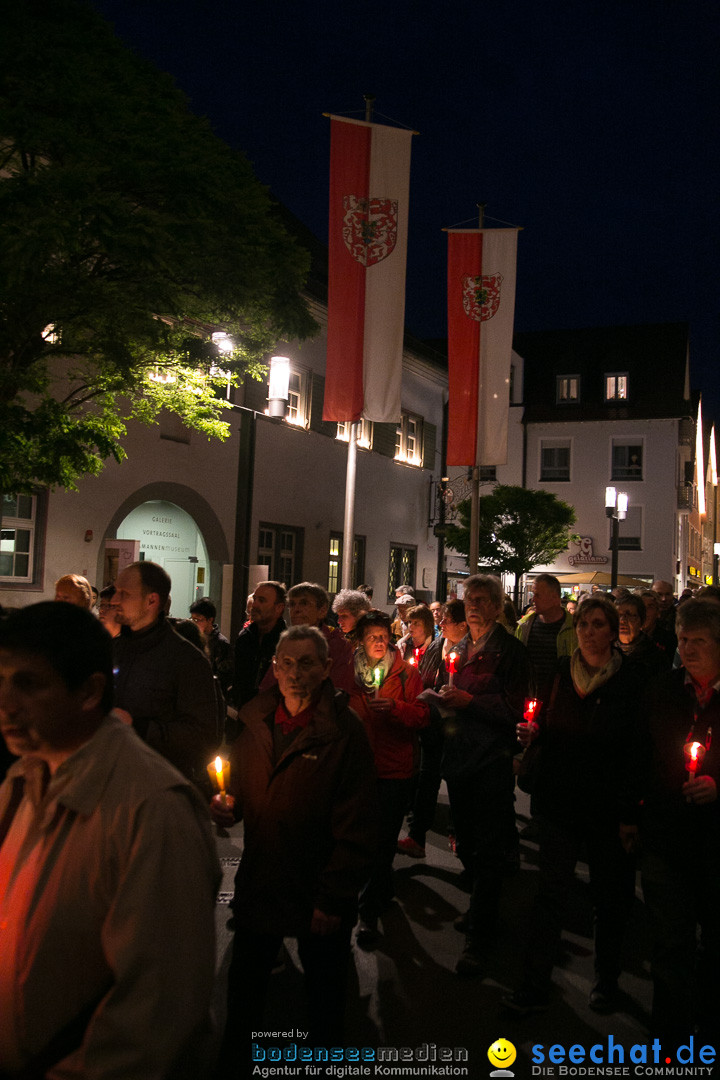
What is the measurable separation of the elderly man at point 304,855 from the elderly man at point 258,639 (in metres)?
4.25

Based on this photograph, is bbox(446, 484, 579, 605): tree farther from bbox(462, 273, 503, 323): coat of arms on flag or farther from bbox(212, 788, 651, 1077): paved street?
bbox(212, 788, 651, 1077): paved street

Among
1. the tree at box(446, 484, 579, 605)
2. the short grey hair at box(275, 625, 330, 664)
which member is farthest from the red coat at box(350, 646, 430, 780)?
the tree at box(446, 484, 579, 605)

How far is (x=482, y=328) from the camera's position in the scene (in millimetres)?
16297

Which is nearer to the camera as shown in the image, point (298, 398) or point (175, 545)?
point (175, 545)

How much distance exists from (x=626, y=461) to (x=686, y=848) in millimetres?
41468

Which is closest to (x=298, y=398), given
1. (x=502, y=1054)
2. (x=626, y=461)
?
(x=502, y=1054)

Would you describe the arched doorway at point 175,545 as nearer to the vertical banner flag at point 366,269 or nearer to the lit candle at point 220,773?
the vertical banner flag at point 366,269

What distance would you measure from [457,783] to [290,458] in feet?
52.0

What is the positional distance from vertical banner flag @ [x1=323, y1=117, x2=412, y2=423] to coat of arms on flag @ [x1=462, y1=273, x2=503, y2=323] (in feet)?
8.38

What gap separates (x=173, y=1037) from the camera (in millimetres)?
1753

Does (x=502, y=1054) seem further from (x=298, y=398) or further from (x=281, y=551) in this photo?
(x=298, y=398)

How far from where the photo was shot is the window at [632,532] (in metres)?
42.5

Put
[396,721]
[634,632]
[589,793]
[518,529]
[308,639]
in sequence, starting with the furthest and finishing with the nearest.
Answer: [518,529] < [634,632] < [396,721] < [589,793] < [308,639]

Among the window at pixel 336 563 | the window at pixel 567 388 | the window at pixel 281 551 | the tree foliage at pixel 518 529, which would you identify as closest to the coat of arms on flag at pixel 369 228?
the window at pixel 281 551
